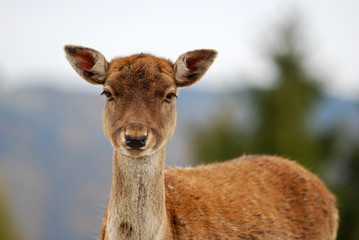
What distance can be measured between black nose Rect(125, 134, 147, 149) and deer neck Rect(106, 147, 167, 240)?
0.43 meters

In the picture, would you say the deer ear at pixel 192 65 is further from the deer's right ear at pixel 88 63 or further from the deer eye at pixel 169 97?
the deer's right ear at pixel 88 63

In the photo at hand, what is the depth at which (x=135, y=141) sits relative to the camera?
580 cm

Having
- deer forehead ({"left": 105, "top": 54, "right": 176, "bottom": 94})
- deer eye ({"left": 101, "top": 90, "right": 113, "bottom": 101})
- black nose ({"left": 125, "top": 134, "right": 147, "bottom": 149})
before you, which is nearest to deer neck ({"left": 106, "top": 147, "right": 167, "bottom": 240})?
black nose ({"left": 125, "top": 134, "right": 147, "bottom": 149})

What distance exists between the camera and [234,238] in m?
7.22

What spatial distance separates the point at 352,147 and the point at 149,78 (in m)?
34.5

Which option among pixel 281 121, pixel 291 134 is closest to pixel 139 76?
pixel 291 134

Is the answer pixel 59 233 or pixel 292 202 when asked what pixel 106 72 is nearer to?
pixel 292 202

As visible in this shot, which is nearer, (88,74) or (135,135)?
(135,135)

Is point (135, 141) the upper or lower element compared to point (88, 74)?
lower

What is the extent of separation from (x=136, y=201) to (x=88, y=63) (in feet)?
6.53

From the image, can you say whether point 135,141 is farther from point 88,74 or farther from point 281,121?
point 281,121

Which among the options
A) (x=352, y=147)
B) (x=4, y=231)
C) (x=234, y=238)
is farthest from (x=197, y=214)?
(x=4, y=231)

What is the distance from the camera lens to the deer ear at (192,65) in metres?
6.89

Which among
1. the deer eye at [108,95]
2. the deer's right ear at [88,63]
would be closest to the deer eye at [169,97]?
the deer eye at [108,95]
